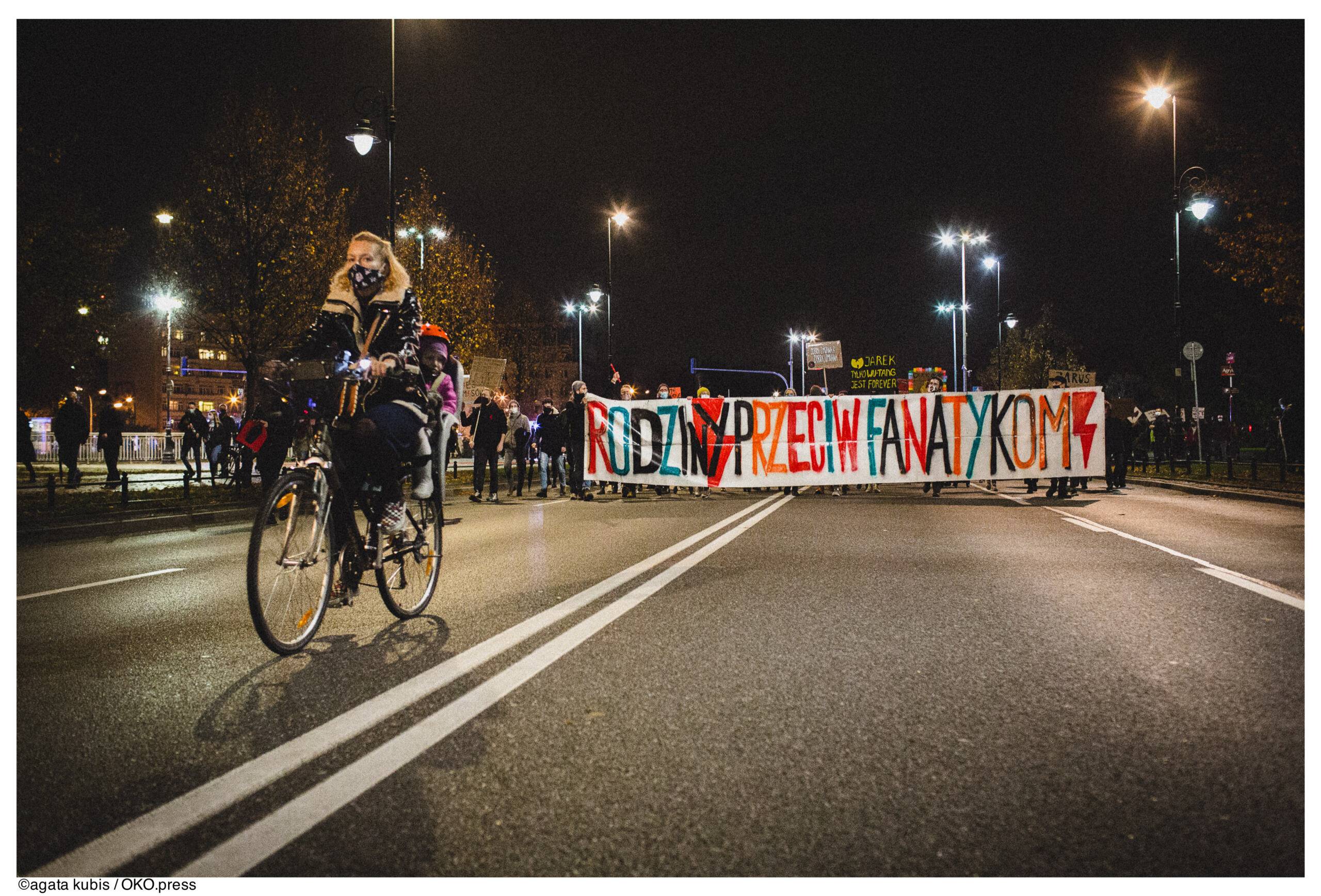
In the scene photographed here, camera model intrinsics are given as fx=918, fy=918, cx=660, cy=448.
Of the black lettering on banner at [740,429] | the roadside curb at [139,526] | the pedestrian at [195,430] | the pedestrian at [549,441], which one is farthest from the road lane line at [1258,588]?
the pedestrian at [195,430]

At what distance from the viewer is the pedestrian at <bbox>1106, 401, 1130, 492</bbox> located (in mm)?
19672

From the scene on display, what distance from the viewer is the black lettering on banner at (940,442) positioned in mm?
18375

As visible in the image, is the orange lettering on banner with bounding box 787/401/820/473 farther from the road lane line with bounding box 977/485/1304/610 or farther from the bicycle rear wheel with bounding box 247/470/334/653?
the bicycle rear wheel with bounding box 247/470/334/653

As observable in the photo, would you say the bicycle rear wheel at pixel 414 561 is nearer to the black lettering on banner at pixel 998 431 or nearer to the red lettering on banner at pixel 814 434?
the red lettering on banner at pixel 814 434

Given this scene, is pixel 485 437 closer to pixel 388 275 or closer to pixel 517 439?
pixel 517 439

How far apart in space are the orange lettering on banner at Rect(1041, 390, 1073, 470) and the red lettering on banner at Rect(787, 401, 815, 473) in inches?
178

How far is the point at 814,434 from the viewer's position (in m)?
18.6

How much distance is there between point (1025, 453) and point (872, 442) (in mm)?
3023

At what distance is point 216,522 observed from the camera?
44.6ft

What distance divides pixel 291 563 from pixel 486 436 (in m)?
13.6

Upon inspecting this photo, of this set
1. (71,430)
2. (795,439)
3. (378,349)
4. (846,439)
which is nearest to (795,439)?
(795,439)

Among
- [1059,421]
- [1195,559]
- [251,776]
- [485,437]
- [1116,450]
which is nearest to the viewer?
[251,776]

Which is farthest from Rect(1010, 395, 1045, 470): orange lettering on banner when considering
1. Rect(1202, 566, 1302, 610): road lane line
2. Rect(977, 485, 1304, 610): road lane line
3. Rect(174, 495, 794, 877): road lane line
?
Rect(174, 495, 794, 877): road lane line

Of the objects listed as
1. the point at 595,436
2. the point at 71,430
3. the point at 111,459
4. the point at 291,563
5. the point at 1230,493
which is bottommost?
the point at 1230,493
